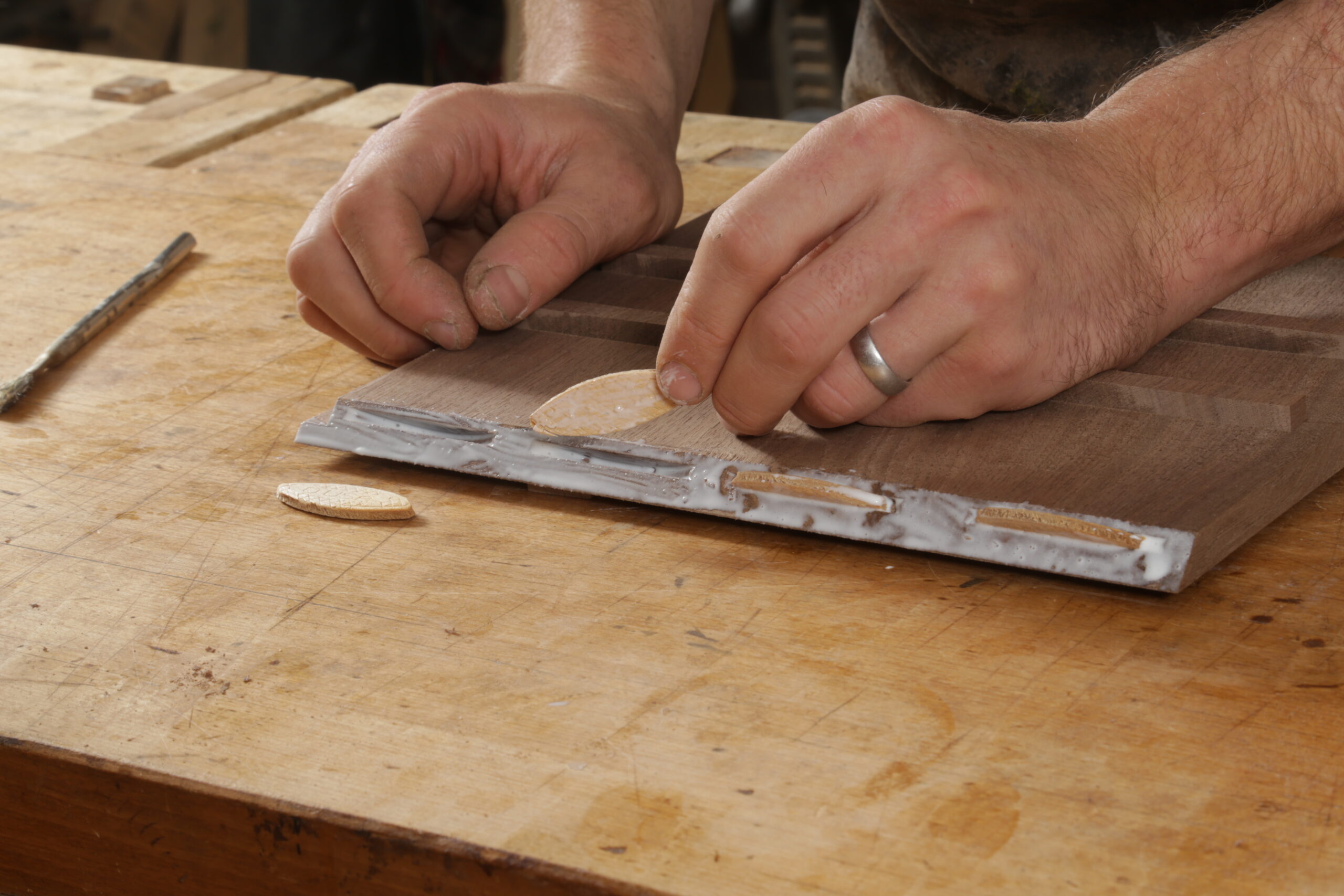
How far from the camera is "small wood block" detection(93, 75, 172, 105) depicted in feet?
6.47

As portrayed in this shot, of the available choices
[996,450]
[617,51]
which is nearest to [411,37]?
[617,51]

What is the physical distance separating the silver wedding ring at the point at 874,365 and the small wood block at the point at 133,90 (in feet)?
5.04

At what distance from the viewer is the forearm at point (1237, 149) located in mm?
919

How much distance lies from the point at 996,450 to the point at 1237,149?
31 centimetres

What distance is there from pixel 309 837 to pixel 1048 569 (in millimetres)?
431

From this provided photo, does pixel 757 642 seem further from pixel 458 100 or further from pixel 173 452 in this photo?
pixel 458 100

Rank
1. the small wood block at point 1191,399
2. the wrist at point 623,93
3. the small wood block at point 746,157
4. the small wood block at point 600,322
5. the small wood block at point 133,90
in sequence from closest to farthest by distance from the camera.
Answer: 1. the small wood block at point 1191,399
2. the small wood block at point 600,322
3. the wrist at point 623,93
4. the small wood block at point 746,157
5. the small wood block at point 133,90

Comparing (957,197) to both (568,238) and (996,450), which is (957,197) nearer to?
(996,450)

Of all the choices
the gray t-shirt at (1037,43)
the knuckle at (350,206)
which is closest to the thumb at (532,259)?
the knuckle at (350,206)

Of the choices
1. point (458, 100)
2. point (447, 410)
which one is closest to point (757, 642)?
point (447, 410)

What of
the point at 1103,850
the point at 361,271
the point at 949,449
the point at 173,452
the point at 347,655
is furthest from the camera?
the point at 361,271

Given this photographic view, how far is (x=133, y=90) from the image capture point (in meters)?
1.98

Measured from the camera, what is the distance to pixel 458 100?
3.76ft

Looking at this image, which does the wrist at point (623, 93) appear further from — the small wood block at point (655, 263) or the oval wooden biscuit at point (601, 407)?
the oval wooden biscuit at point (601, 407)
